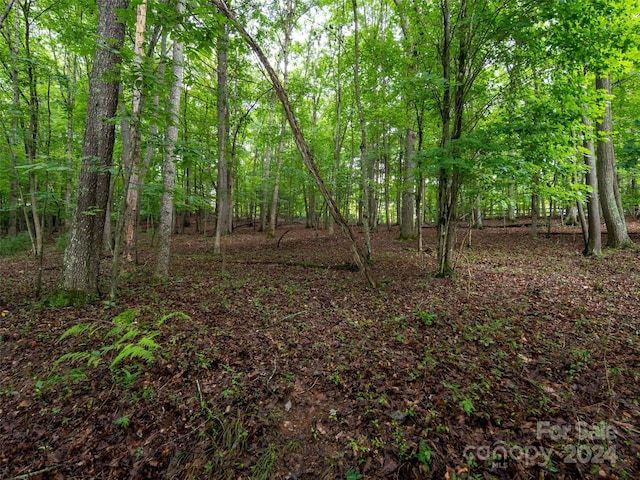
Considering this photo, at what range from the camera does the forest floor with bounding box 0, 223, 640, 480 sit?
229 cm

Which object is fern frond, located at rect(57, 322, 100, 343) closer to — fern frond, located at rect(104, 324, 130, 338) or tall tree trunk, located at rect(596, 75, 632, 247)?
fern frond, located at rect(104, 324, 130, 338)

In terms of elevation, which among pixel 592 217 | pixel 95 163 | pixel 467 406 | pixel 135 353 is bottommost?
pixel 467 406

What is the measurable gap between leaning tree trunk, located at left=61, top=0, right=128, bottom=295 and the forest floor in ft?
2.64

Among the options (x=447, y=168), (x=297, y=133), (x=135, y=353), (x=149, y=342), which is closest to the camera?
(x=135, y=353)

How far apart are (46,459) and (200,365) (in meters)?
1.41

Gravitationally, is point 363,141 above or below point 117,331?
above

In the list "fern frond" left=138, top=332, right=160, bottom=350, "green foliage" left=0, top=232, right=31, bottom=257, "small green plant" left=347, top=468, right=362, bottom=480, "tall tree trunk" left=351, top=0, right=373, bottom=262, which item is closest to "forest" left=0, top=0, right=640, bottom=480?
"small green plant" left=347, top=468, right=362, bottom=480

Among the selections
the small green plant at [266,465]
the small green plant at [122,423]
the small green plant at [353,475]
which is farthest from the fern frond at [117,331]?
the small green plant at [353,475]

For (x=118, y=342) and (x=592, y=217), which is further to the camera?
(x=592, y=217)

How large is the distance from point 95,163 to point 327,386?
5.37 m

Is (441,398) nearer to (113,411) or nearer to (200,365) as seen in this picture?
(200,365)

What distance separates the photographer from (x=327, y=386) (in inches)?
126

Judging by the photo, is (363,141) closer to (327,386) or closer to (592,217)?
(327,386)

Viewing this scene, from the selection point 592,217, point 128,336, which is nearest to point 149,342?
point 128,336
